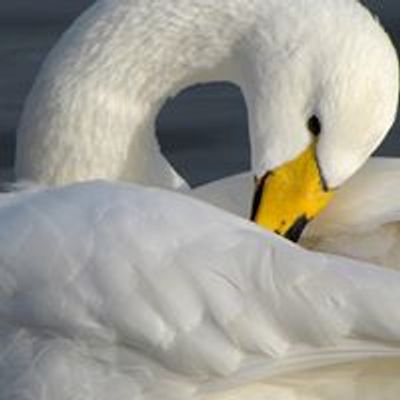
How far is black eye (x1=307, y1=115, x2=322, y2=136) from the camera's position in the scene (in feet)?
21.0

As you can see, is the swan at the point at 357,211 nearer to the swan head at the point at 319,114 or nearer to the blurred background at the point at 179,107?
the swan head at the point at 319,114

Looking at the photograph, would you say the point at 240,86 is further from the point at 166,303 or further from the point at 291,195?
the point at 166,303

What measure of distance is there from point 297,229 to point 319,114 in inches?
10.9

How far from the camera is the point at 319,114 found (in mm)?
6391

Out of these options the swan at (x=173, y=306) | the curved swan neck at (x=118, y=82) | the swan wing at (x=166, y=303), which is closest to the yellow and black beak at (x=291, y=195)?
the curved swan neck at (x=118, y=82)

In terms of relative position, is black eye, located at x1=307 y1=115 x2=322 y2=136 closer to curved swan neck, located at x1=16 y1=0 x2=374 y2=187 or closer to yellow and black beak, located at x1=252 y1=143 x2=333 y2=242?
yellow and black beak, located at x1=252 y1=143 x2=333 y2=242

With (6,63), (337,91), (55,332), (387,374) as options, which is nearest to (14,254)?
(55,332)

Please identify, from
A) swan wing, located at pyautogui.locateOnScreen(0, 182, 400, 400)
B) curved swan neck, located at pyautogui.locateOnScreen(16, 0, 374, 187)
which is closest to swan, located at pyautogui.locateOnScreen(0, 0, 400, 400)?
swan wing, located at pyautogui.locateOnScreen(0, 182, 400, 400)

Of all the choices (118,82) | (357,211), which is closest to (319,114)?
(357,211)

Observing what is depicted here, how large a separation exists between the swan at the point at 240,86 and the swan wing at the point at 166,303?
944 millimetres

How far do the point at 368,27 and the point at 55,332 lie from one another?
1.46 meters

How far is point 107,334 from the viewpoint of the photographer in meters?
5.29

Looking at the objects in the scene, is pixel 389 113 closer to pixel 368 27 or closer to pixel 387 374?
pixel 368 27

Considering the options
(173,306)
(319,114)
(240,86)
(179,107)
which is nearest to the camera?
Result: (173,306)
